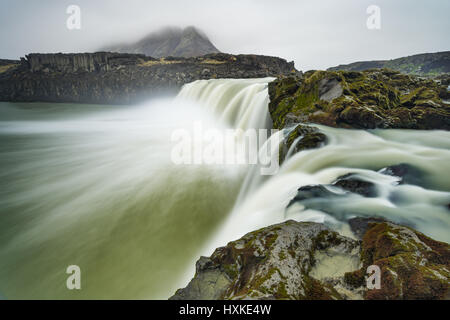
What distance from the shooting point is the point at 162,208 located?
6.94 m

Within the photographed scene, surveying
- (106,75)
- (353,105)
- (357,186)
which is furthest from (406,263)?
(106,75)

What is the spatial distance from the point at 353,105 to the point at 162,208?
836 cm

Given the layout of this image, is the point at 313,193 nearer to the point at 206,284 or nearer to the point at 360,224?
the point at 360,224

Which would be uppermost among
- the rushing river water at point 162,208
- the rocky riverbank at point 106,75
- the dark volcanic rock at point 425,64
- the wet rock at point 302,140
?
the dark volcanic rock at point 425,64

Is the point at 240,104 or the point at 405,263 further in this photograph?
the point at 240,104

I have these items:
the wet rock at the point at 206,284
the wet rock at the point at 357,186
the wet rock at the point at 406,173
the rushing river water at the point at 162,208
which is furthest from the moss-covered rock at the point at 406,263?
the wet rock at the point at 406,173

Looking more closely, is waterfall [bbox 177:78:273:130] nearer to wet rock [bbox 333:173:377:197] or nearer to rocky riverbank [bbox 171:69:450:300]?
wet rock [bbox 333:173:377:197]

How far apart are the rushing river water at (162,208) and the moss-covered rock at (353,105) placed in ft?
2.12

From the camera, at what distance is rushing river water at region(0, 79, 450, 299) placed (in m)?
4.27

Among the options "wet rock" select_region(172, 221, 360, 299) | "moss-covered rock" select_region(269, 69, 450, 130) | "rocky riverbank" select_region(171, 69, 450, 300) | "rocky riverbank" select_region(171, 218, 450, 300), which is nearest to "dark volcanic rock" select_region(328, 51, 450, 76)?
"moss-covered rock" select_region(269, 69, 450, 130)

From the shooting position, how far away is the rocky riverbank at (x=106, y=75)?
1585 inches

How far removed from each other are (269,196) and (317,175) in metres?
1.43

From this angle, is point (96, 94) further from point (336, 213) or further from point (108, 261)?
point (336, 213)

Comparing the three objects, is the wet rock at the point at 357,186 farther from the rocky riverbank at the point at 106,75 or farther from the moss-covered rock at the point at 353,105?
the rocky riverbank at the point at 106,75
